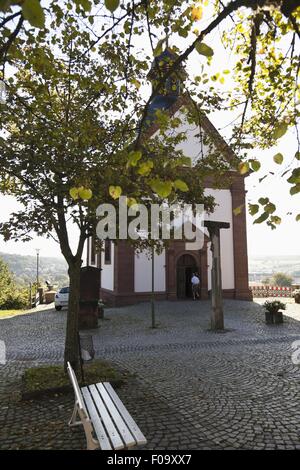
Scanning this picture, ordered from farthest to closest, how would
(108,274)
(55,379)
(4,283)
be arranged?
(4,283) → (108,274) → (55,379)

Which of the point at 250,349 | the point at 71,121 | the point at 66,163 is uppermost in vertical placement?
the point at 71,121

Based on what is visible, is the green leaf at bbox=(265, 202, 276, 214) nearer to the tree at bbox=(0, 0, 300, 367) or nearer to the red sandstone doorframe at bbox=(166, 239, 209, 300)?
the tree at bbox=(0, 0, 300, 367)

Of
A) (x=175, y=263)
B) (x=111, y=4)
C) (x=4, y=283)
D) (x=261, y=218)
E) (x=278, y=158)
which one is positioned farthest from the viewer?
(x=4, y=283)

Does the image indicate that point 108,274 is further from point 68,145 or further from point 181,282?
point 68,145

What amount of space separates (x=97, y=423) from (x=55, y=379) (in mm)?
3094

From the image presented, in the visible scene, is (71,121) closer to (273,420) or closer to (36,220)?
(36,220)

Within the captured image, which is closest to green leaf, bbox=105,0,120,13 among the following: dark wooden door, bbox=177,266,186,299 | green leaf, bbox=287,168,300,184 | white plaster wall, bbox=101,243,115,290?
green leaf, bbox=287,168,300,184

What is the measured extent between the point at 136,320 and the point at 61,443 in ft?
40.7

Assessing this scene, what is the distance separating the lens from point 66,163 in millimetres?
6621

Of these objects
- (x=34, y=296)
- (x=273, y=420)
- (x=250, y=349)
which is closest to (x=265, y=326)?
(x=250, y=349)

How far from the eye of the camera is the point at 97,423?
384cm

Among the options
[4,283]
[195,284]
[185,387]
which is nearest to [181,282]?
[195,284]

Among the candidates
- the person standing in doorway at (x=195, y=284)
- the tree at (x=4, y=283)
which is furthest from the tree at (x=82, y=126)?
the tree at (x=4, y=283)

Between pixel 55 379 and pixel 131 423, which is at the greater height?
pixel 131 423
